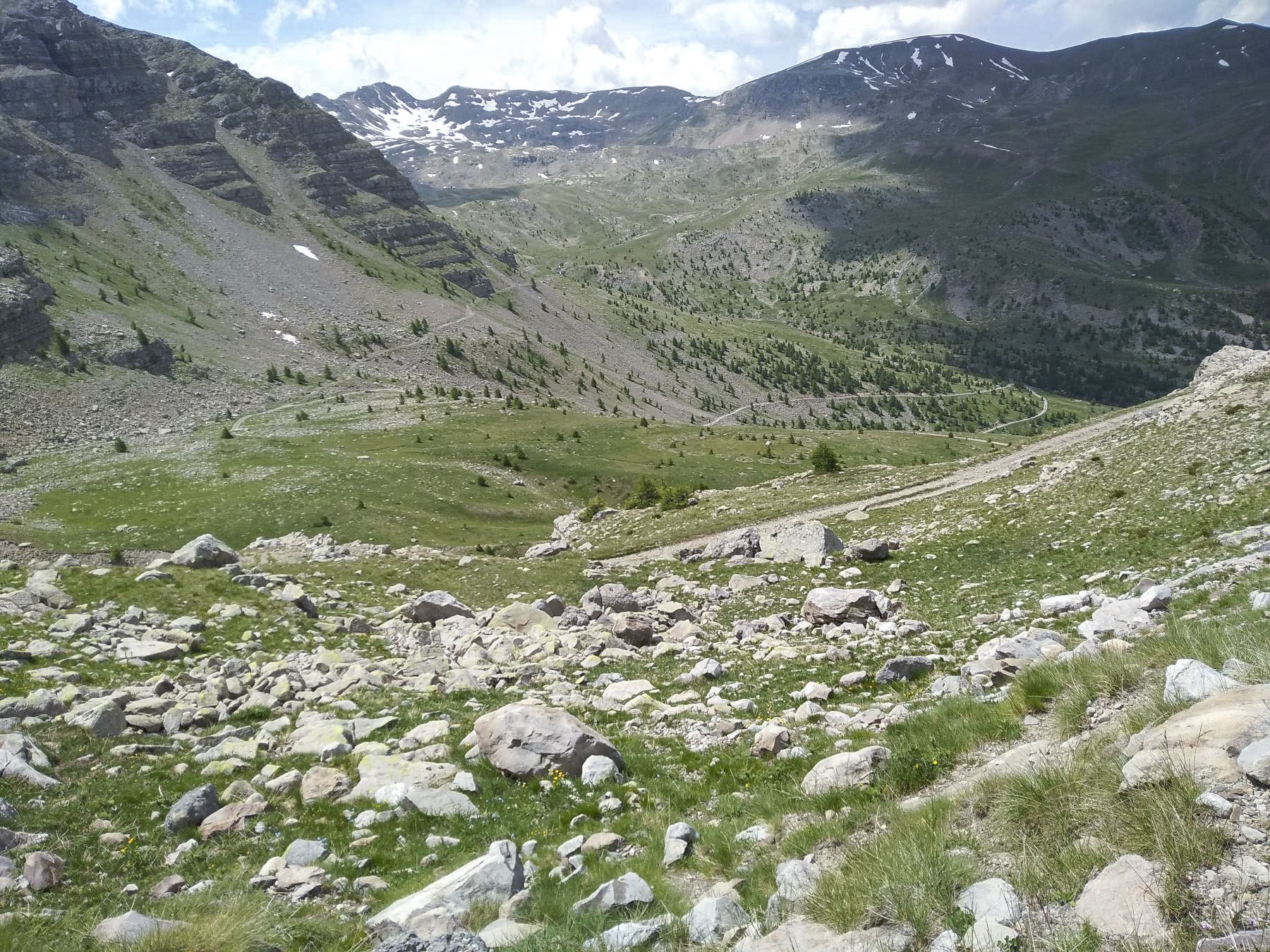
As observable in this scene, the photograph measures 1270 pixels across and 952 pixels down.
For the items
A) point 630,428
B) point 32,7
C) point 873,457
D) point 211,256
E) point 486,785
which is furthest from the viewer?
point 32,7

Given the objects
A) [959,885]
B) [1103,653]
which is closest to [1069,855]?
[959,885]

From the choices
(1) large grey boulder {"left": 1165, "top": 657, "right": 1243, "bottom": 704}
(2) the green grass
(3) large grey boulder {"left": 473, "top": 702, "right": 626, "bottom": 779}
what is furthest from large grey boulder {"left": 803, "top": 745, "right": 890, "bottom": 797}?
(2) the green grass

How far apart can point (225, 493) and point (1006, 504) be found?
2396 inches

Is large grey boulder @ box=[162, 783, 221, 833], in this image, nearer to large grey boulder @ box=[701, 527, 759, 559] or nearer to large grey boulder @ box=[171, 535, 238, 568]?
large grey boulder @ box=[171, 535, 238, 568]

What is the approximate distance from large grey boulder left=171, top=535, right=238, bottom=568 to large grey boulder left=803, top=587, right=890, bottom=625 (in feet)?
89.8

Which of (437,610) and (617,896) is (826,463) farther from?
(617,896)

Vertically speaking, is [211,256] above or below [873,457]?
above

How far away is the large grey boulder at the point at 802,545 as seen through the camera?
3028 centimetres

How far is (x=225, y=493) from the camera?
2366 inches

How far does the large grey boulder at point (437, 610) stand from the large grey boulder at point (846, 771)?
19.7m

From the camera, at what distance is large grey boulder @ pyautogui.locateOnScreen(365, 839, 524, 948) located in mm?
7512

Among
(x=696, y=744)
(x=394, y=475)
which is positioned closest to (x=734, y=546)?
(x=696, y=744)

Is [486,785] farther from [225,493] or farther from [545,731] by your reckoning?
[225,493]

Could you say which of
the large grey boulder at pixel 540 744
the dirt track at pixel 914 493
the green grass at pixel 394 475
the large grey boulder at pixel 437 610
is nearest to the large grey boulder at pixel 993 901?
the large grey boulder at pixel 540 744
